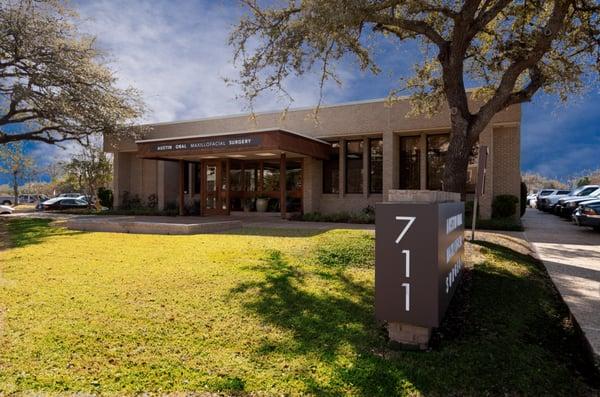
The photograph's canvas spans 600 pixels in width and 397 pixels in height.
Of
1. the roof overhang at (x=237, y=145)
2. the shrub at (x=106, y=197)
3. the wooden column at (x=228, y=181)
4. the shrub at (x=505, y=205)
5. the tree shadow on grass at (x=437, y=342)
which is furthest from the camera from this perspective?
the shrub at (x=106, y=197)

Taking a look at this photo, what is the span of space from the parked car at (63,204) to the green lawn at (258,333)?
2973cm

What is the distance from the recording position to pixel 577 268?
317 inches

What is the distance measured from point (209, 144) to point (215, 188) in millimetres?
5031

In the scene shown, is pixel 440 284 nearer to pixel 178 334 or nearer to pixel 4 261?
pixel 178 334

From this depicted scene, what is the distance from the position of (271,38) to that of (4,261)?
25.7ft

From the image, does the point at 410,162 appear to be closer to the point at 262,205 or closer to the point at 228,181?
the point at 262,205

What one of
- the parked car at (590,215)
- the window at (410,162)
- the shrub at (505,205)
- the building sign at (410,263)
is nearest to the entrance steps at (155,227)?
the window at (410,162)

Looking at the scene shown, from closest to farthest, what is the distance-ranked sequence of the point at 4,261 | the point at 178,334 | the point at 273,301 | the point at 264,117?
the point at 178,334 < the point at 273,301 < the point at 4,261 < the point at 264,117

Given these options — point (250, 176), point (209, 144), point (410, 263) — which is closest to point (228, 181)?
point (250, 176)

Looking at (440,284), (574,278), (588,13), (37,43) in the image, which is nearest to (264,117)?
(37,43)

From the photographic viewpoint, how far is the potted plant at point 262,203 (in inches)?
820

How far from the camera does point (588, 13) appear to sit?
10.7 metres

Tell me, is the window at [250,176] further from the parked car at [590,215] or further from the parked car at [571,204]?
the parked car at [571,204]

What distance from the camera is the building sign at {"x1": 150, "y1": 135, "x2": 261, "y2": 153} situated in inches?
624
